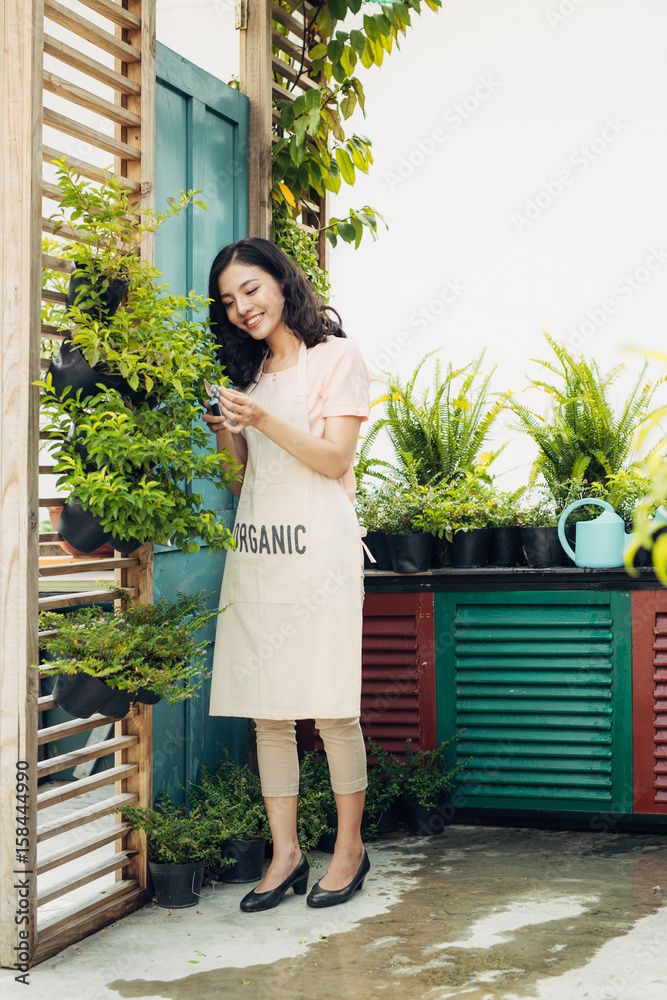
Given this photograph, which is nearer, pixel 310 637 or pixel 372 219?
pixel 310 637

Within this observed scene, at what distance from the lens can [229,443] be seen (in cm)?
245

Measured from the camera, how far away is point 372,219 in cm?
330

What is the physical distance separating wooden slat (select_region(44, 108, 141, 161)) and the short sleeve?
0.70m

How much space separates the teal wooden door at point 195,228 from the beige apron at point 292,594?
247mm

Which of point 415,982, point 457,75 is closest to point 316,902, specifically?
point 415,982

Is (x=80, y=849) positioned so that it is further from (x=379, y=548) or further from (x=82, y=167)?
(x=82, y=167)

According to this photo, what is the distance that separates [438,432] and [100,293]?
1.71 metres

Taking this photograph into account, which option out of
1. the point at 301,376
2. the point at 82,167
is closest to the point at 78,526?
the point at 301,376

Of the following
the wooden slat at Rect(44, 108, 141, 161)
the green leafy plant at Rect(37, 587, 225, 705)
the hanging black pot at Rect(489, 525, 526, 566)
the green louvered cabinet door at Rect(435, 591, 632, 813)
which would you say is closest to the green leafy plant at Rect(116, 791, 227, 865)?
the green leafy plant at Rect(37, 587, 225, 705)

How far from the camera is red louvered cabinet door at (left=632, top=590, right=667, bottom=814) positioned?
2920mm

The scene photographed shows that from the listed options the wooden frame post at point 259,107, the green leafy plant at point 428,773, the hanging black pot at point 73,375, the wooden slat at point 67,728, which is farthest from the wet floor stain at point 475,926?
the wooden frame post at point 259,107

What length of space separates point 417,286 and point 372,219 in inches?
43.7

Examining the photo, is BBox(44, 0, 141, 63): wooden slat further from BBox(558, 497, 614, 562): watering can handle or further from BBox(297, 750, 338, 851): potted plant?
BBox(297, 750, 338, 851): potted plant

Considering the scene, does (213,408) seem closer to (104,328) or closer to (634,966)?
(104,328)
